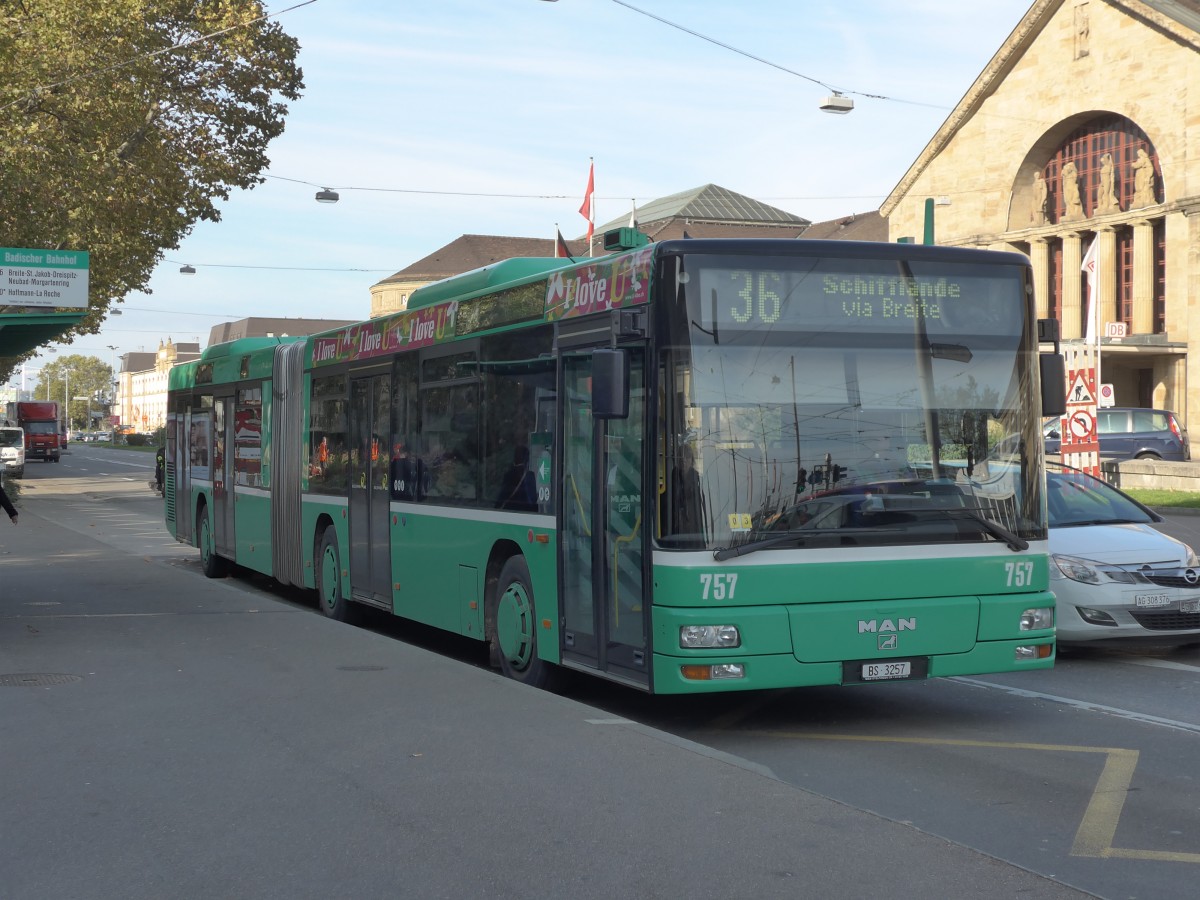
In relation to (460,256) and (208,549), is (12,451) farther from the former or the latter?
(460,256)

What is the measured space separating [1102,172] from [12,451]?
42.2 metres

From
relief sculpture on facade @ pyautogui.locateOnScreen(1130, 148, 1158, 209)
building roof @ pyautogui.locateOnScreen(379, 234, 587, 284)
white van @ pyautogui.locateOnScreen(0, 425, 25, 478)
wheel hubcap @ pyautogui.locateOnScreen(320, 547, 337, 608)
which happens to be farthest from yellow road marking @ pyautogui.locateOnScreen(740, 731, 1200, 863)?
building roof @ pyautogui.locateOnScreen(379, 234, 587, 284)

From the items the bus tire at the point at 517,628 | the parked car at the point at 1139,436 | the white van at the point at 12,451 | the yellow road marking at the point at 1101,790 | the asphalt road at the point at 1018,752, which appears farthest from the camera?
the white van at the point at 12,451

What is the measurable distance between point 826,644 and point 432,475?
14.2ft

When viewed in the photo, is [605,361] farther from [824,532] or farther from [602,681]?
[602,681]

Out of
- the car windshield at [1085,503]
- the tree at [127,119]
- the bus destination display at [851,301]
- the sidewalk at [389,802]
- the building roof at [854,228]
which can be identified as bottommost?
the sidewalk at [389,802]

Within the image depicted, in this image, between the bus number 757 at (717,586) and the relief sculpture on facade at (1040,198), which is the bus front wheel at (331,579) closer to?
the bus number 757 at (717,586)

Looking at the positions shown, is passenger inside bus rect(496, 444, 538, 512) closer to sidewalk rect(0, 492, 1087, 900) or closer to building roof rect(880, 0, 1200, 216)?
sidewalk rect(0, 492, 1087, 900)

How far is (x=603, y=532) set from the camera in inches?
344

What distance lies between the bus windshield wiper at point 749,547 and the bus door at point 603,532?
0.46m

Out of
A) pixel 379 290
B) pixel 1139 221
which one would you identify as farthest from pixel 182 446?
pixel 379 290

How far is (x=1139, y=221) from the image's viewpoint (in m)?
51.2

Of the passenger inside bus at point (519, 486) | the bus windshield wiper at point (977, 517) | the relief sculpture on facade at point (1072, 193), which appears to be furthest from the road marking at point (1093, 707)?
the relief sculpture on facade at point (1072, 193)

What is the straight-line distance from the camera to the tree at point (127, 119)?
85.6 ft
